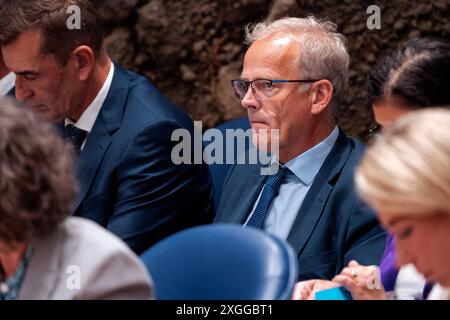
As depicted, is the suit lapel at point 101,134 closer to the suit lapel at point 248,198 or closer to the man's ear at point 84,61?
the man's ear at point 84,61

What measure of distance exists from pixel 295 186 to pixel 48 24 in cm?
92

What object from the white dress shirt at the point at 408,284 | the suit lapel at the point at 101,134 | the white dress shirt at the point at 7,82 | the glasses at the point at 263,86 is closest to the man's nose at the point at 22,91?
the suit lapel at the point at 101,134

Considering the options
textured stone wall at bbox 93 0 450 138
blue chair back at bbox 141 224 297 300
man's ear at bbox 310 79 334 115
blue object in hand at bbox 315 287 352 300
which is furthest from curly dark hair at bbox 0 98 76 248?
textured stone wall at bbox 93 0 450 138

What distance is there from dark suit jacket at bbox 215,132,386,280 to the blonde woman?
72 centimetres

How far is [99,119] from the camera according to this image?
2799 mm

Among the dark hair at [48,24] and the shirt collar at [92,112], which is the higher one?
the dark hair at [48,24]

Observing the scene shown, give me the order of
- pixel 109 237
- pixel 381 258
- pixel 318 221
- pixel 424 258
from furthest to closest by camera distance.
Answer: pixel 318 221
pixel 381 258
pixel 109 237
pixel 424 258

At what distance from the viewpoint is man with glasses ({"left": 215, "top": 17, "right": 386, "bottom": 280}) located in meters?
2.52

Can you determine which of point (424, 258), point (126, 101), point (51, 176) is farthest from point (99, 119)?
point (424, 258)

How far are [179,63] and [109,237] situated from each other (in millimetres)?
2697

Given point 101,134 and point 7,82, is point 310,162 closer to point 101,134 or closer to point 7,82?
point 101,134

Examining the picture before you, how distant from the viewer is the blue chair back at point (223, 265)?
1.83m

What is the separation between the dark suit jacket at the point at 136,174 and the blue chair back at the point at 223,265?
0.61 m
